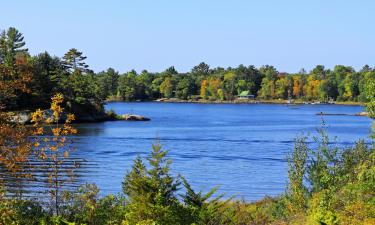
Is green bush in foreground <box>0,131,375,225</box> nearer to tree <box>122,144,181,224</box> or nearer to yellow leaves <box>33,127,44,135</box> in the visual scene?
tree <box>122,144,181,224</box>

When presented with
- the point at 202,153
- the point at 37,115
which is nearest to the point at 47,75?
the point at 202,153

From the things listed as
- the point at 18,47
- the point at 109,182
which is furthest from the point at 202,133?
the point at 18,47

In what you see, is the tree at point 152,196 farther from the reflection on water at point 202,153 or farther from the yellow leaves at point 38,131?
the reflection on water at point 202,153

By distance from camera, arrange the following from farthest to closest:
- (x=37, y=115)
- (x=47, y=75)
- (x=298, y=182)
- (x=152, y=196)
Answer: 1. (x=47, y=75)
2. (x=298, y=182)
3. (x=37, y=115)
4. (x=152, y=196)

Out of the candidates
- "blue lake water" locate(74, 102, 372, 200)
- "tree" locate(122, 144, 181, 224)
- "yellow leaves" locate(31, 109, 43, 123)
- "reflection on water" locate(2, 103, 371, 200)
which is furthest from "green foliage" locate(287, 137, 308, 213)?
"yellow leaves" locate(31, 109, 43, 123)

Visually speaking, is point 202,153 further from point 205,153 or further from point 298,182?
point 298,182

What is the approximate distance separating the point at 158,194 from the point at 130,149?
51.4 m

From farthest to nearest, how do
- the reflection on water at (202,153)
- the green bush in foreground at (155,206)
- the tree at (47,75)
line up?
the tree at (47,75)
the reflection on water at (202,153)
the green bush in foreground at (155,206)

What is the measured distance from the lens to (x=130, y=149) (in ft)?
223

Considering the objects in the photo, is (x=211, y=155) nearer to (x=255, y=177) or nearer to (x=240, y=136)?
(x=255, y=177)

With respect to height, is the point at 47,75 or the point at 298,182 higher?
the point at 47,75

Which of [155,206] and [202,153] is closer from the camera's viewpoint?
[155,206]

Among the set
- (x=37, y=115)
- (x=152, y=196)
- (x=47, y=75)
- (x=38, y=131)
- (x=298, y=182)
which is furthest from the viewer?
(x=47, y=75)

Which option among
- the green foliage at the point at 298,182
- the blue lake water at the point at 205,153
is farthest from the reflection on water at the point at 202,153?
the green foliage at the point at 298,182
